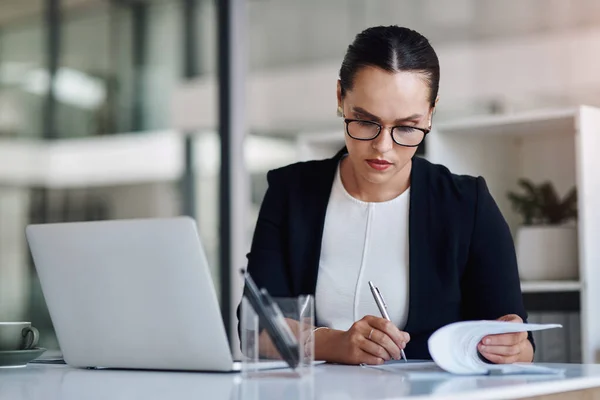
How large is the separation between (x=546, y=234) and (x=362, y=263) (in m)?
1.55

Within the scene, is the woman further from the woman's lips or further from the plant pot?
the plant pot

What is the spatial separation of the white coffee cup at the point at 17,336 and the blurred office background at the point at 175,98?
2577mm

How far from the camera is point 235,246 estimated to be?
491cm

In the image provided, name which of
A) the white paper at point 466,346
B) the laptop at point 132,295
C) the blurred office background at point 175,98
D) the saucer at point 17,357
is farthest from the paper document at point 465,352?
the blurred office background at point 175,98

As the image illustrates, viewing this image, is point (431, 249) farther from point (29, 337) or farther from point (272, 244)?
point (29, 337)

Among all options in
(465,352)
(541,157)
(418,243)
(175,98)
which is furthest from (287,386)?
(175,98)

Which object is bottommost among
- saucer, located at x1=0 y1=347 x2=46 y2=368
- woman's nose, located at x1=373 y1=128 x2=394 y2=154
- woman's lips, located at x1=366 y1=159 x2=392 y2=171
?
saucer, located at x1=0 y1=347 x2=46 y2=368

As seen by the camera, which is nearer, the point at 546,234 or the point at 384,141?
the point at 384,141

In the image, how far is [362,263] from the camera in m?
2.00

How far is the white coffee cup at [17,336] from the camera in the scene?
1819mm

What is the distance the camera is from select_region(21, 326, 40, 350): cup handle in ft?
6.07

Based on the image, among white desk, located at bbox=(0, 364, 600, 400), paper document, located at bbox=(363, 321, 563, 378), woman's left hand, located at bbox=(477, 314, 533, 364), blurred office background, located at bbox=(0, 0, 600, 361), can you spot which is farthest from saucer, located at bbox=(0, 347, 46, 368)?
blurred office background, located at bbox=(0, 0, 600, 361)

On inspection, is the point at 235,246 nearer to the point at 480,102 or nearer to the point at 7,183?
the point at 7,183

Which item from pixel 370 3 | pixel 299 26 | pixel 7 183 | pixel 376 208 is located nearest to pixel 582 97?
pixel 370 3
